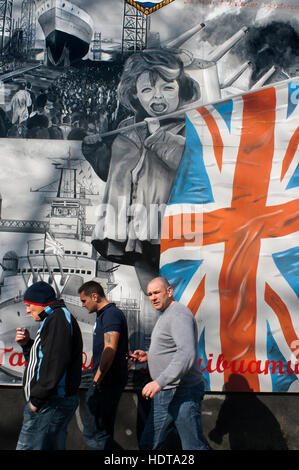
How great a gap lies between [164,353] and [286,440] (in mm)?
2338

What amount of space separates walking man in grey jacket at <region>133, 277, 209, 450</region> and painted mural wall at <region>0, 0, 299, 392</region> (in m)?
1.32

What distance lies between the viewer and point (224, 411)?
4.98 meters

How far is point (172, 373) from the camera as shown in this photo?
132 inches

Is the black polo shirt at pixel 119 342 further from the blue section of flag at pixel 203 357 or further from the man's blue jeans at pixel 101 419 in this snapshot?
the blue section of flag at pixel 203 357

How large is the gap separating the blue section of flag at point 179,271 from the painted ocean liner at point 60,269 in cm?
45

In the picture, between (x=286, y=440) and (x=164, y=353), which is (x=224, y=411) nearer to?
(x=286, y=440)

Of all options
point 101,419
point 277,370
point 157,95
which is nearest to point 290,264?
point 277,370

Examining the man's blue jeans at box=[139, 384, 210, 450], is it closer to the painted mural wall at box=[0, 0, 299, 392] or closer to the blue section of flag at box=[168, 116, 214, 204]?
the painted mural wall at box=[0, 0, 299, 392]

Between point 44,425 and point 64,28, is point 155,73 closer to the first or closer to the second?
point 64,28

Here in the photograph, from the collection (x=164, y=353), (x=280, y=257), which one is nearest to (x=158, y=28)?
(x=280, y=257)

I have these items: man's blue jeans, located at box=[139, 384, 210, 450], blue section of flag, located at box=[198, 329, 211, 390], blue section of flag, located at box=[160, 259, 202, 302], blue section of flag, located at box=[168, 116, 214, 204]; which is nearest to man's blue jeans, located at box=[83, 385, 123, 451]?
man's blue jeans, located at box=[139, 384, 210, 450]

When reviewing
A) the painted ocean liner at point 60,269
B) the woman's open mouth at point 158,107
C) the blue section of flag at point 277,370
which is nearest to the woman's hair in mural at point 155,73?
the woman's open mouth at point 158,107

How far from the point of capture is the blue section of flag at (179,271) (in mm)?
5176

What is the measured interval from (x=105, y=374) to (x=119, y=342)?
0.28 m
